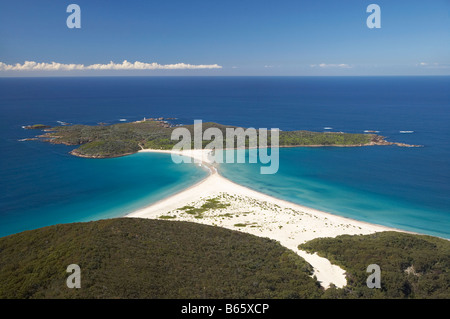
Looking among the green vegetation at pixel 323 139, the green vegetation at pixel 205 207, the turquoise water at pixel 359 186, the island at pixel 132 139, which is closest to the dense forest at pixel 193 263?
the green vegetation at pixel 205 207

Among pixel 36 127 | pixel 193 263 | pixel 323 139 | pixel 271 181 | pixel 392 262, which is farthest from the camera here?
pixel 36 127

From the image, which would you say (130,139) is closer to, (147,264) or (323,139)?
(323,139)

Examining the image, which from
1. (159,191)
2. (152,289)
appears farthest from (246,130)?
(152,289)

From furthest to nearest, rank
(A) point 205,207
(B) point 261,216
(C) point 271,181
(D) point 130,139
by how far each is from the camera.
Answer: (D) point 130,139, (C) point 271,181, (A) point 205,207, (B) point 261,216

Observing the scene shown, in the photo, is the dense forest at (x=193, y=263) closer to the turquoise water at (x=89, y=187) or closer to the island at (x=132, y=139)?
the turquoise water at (x=89, y=187)

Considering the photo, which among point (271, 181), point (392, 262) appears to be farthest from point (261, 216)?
point (392, 262)

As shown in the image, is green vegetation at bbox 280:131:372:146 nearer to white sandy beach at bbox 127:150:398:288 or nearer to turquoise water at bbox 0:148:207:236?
turquoise water at bbox 0:148:207:236

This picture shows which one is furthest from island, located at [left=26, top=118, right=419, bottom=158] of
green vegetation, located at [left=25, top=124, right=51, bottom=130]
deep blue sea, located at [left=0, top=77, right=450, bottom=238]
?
green vegetation, located at [left=25, top=124, right=51, bottom=130]
